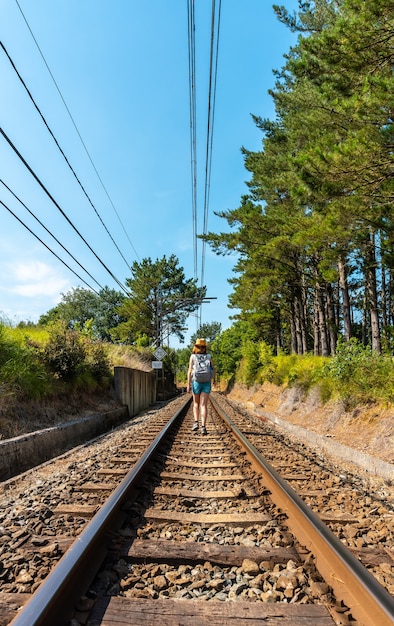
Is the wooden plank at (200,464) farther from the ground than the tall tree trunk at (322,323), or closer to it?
closer to it

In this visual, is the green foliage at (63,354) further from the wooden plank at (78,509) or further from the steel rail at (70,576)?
the steel rail at (70,576)

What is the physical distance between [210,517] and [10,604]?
5.72 ft

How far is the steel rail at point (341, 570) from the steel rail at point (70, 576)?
1.36 metres

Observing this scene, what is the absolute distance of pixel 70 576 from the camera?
215 cm

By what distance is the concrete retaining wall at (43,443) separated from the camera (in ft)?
19.3

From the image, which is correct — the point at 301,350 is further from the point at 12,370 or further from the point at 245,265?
the point at 12,370

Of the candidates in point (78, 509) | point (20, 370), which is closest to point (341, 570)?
point (78, 509)

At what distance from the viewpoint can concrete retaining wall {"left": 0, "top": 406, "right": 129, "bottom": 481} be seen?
5.88m

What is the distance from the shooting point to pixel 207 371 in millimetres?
8062

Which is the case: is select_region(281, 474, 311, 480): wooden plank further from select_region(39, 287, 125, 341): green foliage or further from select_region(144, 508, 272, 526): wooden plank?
select_region(39, 287, 125, 341): green foliage

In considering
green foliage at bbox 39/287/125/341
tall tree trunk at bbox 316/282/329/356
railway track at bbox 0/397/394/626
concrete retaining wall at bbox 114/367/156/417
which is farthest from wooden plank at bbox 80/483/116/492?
green foliage at bbox 39/287/125/341

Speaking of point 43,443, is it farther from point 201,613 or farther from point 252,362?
point 252,362

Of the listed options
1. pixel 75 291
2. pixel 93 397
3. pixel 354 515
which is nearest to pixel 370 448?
pixel 354 515

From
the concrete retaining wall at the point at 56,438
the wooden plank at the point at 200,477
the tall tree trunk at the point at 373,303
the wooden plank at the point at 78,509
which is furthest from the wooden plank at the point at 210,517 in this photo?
the tall tree trunk at the point at 373,303
